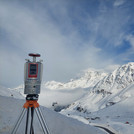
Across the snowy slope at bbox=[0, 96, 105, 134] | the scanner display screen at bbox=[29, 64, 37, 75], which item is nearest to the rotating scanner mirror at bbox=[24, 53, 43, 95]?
the scanner display screen at bbox=[29, 64, 37, 75]

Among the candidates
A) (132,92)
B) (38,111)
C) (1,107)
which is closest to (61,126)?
(1,107)

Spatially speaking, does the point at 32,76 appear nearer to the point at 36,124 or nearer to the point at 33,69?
the point at 33,69

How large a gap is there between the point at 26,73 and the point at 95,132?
609cm

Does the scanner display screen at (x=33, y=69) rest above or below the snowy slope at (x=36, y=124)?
above

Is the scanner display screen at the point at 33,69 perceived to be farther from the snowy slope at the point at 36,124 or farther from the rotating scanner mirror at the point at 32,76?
the snowy slope at the point at 36,124

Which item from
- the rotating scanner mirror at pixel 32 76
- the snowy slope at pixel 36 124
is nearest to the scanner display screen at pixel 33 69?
the rotating scanner mirror at pixel 32 76

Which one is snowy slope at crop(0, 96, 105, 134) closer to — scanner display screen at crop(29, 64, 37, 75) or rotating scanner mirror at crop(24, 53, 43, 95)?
rotating scanner mirror at crop(24, 53, 43, 95)

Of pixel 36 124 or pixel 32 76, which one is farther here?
pixel 36 124

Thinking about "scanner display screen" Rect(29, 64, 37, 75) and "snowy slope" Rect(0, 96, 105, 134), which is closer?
"scanner display screen" Rect(29, 64, 37, 75)

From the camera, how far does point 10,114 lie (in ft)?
21.9

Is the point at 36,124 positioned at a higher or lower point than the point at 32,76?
lower

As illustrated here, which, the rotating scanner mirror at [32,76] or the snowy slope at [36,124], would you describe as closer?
the rotating scanner mirror at [32,76]

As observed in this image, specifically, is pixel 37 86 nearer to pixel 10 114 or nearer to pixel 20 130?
pixel 20 130

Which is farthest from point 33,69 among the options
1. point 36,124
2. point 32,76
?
point 36,124
